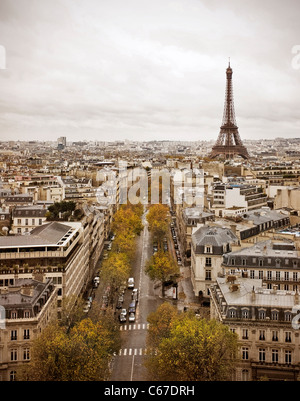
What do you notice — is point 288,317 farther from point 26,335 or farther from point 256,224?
point 256,224

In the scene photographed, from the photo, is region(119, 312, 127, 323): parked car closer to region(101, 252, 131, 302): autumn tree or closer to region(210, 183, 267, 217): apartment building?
region(101, 252, 131, 302): autumn tree

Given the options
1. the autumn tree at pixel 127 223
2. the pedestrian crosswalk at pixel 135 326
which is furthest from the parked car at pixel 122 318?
the autumn tree at pixel 127 223

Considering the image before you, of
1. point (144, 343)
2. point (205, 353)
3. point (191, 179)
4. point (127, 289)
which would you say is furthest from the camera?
point (191, 179)

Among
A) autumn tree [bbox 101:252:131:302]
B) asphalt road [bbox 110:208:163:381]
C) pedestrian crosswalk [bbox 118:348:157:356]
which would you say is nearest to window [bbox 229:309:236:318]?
asphalt road [bbox 110:208:163:381]

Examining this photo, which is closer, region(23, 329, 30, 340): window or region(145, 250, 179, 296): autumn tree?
region(23, 329, 30, 340): window

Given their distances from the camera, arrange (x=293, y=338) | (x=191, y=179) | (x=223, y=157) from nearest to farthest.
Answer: (x=293, y=338), (x=191, y=179), (x=223, y=157)

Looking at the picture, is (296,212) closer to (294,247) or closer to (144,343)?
(294,247)

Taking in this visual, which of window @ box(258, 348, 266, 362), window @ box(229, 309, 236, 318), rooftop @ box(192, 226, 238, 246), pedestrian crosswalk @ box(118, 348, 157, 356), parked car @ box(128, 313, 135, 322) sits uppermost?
rooftop @ box(192, 226, 238, 246)
